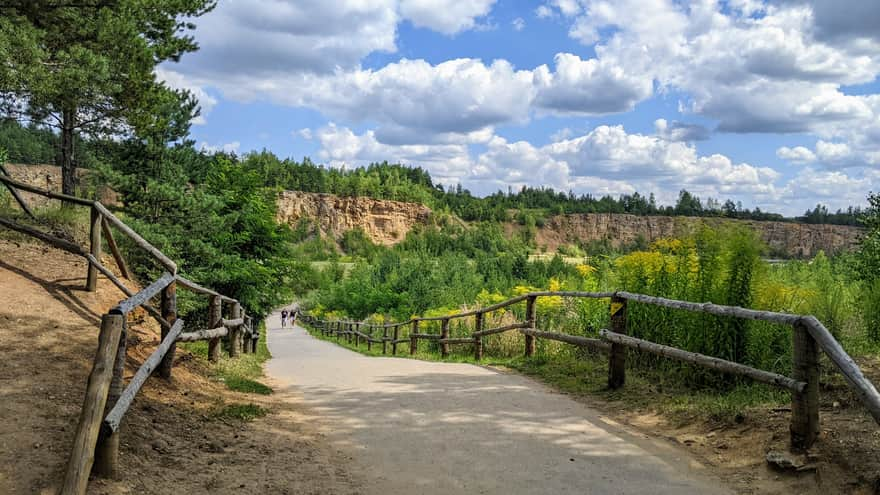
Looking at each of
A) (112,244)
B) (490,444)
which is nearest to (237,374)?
(112,244)

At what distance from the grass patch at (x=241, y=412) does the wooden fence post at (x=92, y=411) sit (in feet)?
7.72

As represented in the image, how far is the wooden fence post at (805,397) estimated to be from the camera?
4.63 m

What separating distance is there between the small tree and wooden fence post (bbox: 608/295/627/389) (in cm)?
1117

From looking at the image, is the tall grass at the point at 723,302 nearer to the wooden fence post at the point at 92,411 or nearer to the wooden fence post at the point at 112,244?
the wooden fence post at the point at 92,411

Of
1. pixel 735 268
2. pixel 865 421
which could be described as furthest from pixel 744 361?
pixel 865 421

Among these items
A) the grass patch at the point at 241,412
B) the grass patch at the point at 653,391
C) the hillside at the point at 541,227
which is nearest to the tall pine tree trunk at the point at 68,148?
the grass patch at the point at 241,412

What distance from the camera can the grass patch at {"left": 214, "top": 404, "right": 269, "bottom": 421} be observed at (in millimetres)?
6226

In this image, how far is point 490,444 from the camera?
5367 millimetres

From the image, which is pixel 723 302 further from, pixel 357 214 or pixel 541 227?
pixel 541 227

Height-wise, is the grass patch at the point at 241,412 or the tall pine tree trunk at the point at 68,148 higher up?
the tall pine tree trunk at the point at 68,148

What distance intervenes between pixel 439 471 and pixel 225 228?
18172mm

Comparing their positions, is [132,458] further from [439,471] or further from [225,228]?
[225,228]

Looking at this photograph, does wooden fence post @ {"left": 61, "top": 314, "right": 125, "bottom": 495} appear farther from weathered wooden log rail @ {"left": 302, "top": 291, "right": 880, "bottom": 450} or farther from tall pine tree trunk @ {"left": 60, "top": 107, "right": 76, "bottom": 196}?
tall pine tree trunk @ {"left": 60, "top": 107, "right": 76, "bottom": 196}

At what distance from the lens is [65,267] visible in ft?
33.5
